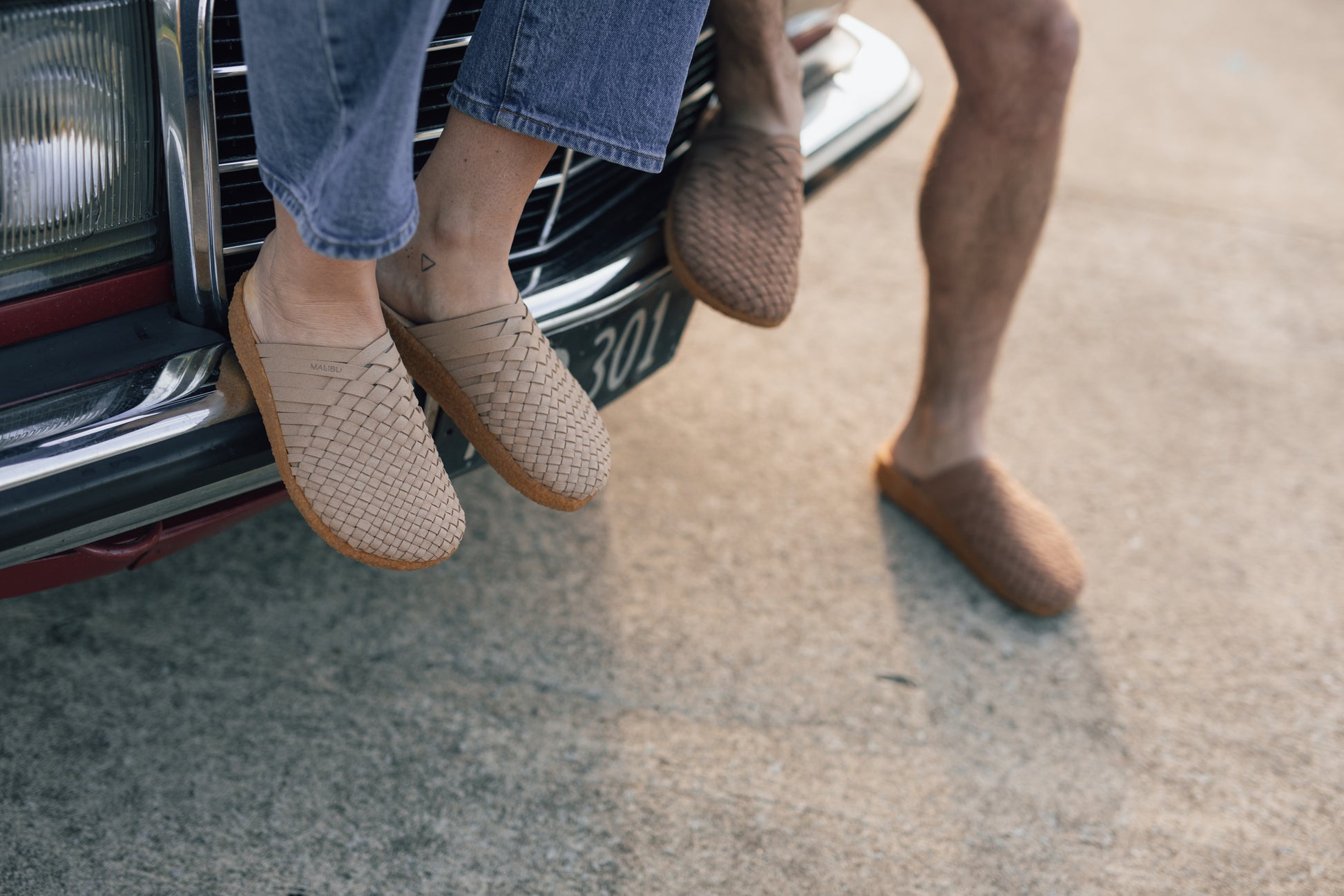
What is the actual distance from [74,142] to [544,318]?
0.50 meters

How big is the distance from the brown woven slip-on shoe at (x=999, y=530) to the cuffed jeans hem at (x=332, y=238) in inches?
45.8

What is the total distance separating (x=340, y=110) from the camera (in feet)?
2.97

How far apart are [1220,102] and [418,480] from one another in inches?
142

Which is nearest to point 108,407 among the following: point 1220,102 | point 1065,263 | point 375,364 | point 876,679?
point 375,364

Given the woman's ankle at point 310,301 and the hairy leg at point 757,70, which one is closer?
the woman's ankle at point 310,301

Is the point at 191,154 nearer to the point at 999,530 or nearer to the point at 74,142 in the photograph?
the point at 74,142

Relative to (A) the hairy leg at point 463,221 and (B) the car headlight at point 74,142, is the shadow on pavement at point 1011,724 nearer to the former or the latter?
(A) the hairy leg at point 463,221

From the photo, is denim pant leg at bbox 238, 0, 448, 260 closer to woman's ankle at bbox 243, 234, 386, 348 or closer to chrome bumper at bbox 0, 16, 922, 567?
woman's ankle at bbox 243, 234, 386, 348

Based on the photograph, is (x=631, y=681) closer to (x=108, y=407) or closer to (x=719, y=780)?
(x=719, y=780)

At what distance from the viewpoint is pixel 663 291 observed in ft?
4.69

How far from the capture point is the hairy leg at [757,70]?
1.42m

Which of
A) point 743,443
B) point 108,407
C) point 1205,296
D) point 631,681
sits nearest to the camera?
point 108,407

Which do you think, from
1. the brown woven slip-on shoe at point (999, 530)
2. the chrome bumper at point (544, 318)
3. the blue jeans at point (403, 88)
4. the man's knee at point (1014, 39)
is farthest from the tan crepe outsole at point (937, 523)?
the blue jeans at point (403, 88)

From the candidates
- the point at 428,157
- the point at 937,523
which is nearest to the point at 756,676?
the point at 937,523
